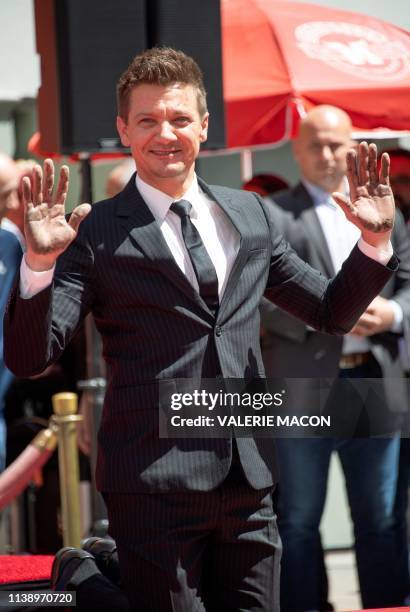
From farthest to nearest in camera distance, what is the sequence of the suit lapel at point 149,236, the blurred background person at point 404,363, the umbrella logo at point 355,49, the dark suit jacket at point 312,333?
the umbrella logo at point 355,49 → the blurred background person at point 404,363 → the dark suit jacket at point 312,333 → the suit lapel at point 149,236

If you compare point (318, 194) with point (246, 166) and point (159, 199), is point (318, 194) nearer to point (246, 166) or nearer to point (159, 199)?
point (159, 199)

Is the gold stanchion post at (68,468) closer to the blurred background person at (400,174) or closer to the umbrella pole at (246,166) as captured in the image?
the blurred background person at (400,174)

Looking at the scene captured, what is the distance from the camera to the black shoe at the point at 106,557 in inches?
138

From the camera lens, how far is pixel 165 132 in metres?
3.06

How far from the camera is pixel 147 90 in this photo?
307cm

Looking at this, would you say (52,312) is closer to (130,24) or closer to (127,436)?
(127,436)

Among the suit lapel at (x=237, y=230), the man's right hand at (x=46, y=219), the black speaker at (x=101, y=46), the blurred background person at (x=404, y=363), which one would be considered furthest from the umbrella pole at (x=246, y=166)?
the man's right hand at (x=46, y=219)

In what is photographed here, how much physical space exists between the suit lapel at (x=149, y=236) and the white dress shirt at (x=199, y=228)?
0.09ft

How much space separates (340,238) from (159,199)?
7.13ft

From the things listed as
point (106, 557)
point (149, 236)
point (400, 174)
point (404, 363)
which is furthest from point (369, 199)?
point (400, 174)

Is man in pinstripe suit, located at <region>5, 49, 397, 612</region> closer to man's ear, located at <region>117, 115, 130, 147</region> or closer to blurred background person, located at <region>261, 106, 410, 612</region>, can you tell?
man's ear, located at <region>117, 115, 130, 147</region>

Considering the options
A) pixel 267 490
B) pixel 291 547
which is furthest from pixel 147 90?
pixel 291 547

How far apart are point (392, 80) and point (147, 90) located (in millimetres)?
3506

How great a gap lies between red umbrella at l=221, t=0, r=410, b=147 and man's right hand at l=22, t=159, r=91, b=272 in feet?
10.9
